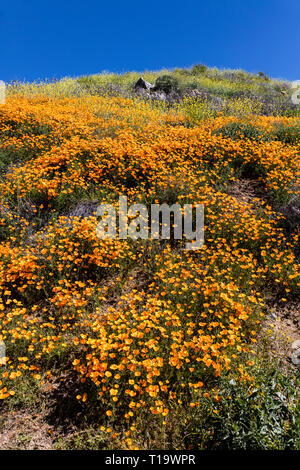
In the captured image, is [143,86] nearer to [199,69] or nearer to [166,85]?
[166,85]

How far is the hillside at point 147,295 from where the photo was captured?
10.3 ft

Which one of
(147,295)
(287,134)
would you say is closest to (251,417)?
(147,295)

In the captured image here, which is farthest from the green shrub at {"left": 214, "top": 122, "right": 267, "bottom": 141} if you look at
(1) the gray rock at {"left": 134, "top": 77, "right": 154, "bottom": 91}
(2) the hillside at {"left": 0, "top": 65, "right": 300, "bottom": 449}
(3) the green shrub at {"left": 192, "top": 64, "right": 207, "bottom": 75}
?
(3) the green shrub at {"left": 192, "top": 64, "right": 207, "bottom": 75}

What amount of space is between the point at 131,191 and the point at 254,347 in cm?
484

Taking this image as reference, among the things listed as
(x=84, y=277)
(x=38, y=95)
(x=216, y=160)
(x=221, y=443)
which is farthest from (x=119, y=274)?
(x=38, y=95)

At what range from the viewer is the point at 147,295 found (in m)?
4.87

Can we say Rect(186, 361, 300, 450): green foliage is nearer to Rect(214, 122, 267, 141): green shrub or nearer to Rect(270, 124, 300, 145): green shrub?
Rect(214, 122, 267, 141): green shrub

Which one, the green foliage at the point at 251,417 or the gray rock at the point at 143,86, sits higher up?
the gray rock at the point at 143,86

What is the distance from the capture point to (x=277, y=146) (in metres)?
9.26

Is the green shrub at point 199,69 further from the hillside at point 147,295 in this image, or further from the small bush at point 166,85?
the hillside at point 147,295

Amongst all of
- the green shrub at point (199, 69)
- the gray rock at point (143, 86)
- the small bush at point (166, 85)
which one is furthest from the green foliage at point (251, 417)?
the green shrub at point (199, 69)

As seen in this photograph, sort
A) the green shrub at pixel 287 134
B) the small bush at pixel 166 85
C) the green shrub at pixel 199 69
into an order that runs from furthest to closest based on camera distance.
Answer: the green shrub at pixel 199 69
the small bush at pixel 166 85
the green shrub at pixel 287 134

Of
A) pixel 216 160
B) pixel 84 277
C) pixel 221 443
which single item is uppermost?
pixel 216 160
